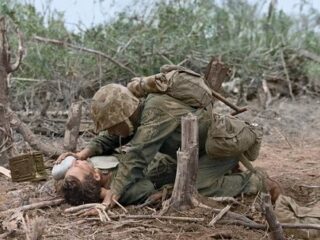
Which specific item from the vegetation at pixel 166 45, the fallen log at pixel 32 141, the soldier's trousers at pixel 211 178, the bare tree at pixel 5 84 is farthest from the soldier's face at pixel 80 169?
the vegetation at pixel 166 45

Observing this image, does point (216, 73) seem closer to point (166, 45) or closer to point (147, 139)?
point (147, 139)

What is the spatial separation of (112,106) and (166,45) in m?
5.01

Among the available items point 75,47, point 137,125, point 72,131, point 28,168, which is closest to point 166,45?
point 75,47

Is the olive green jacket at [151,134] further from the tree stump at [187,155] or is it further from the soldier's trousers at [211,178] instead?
the tree stump at [187,155]

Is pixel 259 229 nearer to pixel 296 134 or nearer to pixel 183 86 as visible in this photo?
pixel 183 86

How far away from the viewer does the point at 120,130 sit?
16.3 feet

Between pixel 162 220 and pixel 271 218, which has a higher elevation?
pixel 271 218

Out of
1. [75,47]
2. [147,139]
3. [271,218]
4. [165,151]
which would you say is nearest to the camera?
[271,218]

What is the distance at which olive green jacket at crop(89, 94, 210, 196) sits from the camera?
188 inches

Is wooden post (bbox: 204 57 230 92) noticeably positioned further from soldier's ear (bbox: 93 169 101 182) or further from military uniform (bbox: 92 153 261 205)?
soldier's ear (bbox: 93 169 101 182)

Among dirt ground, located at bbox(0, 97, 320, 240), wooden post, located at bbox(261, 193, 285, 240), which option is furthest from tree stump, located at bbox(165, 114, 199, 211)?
wooden post, located at bbox(261, 193, 285, 240)

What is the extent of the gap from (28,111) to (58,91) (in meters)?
0.50

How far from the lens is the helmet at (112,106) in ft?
15.9

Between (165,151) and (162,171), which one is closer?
(165,151)
